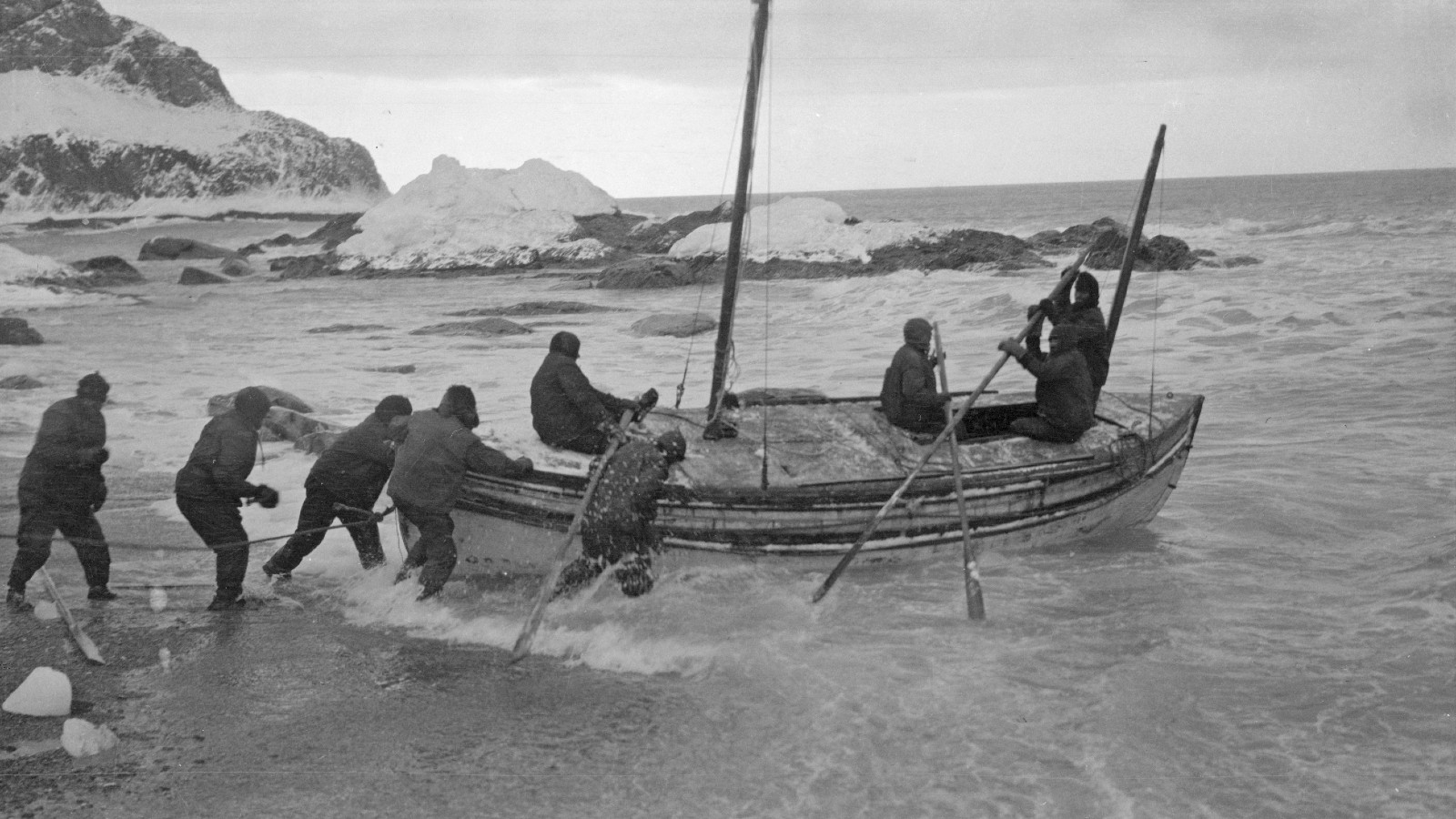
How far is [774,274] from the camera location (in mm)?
40594

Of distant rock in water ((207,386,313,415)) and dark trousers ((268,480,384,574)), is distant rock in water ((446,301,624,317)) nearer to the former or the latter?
distant rock in water ((207,386,313,415))

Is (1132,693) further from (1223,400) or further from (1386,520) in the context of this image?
(1223,400)

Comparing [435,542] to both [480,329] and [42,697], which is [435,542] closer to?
[42,697]

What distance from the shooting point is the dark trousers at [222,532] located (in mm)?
8359

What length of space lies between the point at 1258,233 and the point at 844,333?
36358mm

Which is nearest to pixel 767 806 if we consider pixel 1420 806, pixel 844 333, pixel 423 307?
pixel 1420 806

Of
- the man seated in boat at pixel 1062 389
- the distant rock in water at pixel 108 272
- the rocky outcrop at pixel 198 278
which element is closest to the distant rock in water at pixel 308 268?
the rocky outcrop at pixel 198 278

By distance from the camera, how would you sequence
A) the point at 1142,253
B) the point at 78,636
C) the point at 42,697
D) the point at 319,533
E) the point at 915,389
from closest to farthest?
the point at 42,697
the point at 78,636
the point at 319,533
the point at 915,389
the point at 1142,253

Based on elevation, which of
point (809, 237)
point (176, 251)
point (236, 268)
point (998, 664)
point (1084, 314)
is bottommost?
point (998, 664)

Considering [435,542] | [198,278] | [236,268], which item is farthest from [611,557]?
[236,268]

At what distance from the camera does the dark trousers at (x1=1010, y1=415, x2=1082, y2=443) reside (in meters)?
10.3

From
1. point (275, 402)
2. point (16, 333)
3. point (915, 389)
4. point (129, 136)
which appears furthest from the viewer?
point (129, 136)

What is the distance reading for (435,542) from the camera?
8.58m

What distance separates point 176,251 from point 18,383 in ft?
141
